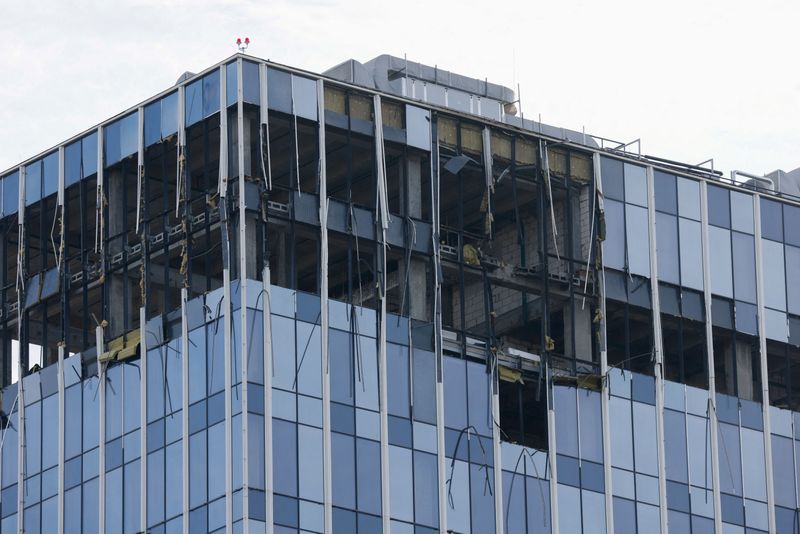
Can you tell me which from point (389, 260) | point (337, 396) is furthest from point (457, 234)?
point (337, 396)

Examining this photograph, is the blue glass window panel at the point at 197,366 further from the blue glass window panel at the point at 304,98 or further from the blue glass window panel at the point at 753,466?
the blue glass window panel at the point at 753,466

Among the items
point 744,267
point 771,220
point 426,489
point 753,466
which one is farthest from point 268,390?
point 771,220

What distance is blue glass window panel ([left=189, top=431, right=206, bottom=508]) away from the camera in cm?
7638

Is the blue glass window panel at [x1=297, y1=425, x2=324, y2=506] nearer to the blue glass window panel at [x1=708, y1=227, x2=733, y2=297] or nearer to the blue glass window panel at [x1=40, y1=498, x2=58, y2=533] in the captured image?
the blue glass window panel at [x1=40, y1=498, x2=58, y2=533]

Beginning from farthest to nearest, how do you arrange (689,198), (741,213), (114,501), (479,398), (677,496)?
(741,213) < (689,198) < (677,496) < (479,398) < (114,501)

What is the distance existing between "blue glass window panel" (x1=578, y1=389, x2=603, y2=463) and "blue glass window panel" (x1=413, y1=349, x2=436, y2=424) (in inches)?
265

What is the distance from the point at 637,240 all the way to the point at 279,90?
1608 cm

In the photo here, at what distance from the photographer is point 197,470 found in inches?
3019

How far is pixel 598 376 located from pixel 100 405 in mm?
17747

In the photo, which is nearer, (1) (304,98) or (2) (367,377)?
(2) (367,377)

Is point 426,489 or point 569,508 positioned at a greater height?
point 569,508

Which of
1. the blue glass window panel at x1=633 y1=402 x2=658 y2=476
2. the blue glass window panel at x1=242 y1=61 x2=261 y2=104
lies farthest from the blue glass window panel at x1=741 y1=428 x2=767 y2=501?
the blue glass window panel at x1=242 y1=61 x2=261 y2=104

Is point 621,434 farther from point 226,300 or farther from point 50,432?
point 50,432

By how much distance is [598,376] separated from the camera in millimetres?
85438
